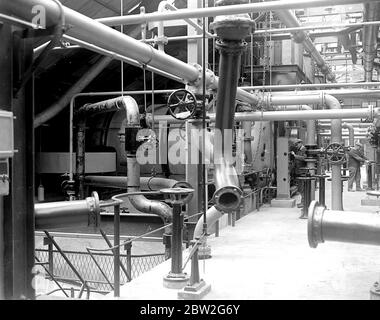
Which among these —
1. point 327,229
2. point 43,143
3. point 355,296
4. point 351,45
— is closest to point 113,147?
point 43,143

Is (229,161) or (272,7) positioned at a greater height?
(272,7)

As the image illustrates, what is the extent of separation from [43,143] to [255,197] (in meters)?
4.53

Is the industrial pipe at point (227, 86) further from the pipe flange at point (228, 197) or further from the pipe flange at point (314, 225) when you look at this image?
the pipe flange at point (314, 225)

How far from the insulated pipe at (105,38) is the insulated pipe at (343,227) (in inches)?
60.3

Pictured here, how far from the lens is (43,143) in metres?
9.69

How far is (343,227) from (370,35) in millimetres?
4874

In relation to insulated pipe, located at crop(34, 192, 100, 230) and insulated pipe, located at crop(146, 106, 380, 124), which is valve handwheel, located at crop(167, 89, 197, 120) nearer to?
insulated pipe, located at crop(34, 192, 100, 230)

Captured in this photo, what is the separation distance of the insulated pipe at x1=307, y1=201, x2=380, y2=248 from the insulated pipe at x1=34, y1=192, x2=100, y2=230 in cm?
108

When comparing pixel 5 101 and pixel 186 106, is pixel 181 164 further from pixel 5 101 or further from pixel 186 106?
pixel 5 101

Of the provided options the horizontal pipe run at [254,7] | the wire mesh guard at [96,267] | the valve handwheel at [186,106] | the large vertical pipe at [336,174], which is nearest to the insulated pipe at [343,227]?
the horizontal pipe run at [254,7]

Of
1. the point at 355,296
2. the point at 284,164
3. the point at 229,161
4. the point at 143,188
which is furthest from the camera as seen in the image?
the point at 284,164

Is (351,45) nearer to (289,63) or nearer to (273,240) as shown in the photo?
(289,63)

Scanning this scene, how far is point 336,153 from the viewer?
6.43 metres

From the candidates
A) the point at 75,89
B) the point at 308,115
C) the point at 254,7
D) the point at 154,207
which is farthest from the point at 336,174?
the point at 75,89
